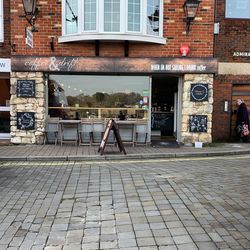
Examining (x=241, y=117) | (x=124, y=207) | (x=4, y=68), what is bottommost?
(x=124, y=207)

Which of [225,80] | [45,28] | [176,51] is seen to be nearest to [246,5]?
[225,80]

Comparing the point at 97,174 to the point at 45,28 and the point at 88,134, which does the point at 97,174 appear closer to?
the point at 88,134

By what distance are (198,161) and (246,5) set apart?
6.84m

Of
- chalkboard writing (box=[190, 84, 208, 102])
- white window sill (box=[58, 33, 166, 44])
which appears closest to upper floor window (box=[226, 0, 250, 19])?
chalkboard writing (box=[190, 84, 208, 102])

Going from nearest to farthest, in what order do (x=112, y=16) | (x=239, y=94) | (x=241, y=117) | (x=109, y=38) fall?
(x=109, y=38) → (x=112, y=16) → (x=241, y=117) → (x=239, y=94)

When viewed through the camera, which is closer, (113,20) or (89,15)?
(113,20)

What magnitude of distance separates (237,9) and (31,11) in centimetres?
707

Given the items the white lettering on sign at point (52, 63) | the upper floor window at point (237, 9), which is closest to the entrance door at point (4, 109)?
the white lettering on sign at point (52, 63)

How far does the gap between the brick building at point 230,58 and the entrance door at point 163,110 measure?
1505 mm

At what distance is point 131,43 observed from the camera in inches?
469

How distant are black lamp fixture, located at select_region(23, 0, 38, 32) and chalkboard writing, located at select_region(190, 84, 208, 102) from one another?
5.16 metres

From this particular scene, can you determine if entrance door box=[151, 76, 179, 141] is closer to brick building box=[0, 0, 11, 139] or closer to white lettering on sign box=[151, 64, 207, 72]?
white lettering on sign box=[151, 64, 207, 72]

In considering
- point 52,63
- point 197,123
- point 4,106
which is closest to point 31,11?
point 52,63

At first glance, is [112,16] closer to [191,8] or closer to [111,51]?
[111,51]
